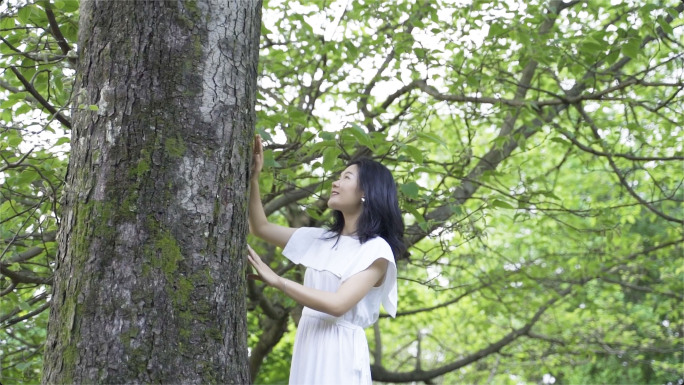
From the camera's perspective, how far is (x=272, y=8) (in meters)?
5.32

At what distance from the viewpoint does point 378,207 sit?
303 centimetres

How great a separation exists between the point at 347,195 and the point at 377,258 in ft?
1.13

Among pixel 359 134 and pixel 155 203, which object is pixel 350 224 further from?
pixel 155 203

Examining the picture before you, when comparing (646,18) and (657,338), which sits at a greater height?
(646,18)

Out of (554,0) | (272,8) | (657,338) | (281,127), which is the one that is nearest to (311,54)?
(272,8)

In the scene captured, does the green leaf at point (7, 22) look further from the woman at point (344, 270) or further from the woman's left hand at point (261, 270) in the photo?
the woman's left hand at point (261, 270)

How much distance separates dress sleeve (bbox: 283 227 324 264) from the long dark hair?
0.34 ft

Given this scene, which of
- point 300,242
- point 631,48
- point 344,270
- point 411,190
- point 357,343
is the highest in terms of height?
point 631,48

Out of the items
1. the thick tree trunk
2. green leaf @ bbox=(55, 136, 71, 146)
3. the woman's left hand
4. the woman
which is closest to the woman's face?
the woman

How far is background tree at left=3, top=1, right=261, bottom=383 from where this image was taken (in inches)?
70.8

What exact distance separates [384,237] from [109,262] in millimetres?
1408

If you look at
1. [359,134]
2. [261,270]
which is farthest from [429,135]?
[261,270]

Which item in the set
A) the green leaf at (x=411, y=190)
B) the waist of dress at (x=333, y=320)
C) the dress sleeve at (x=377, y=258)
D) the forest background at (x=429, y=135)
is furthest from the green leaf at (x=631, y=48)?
the waist of dress at (x=333, y=320)

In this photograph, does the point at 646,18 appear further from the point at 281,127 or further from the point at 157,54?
the point at 157,54
